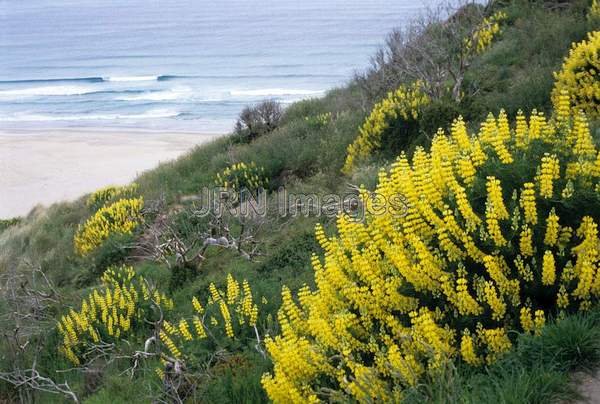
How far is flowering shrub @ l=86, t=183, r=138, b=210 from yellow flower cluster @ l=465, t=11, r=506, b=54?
900 cm

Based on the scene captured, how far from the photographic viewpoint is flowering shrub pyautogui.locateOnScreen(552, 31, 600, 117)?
7.90 m

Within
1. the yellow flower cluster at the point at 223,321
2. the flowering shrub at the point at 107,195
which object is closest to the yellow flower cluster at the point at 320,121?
the flowering shrub at the point at 107,195

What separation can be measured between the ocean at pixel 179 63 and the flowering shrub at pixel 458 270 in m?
15.6

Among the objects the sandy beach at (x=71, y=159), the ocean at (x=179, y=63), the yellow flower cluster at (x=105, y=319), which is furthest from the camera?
the ocean at (x=179, y=63)

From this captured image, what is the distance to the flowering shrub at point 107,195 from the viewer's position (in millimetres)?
16638

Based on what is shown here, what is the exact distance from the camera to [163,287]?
8547 millimetres

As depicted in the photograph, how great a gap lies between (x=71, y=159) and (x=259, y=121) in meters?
Result: 17.7

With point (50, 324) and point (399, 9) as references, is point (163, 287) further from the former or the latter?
point (399, 9)

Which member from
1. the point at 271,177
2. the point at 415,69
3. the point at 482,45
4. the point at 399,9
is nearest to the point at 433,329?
the point at 415,69

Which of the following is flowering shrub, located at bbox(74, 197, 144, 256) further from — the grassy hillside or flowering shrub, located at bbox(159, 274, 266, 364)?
flowering shrub, located at bbox(159, 274, 266, 364)

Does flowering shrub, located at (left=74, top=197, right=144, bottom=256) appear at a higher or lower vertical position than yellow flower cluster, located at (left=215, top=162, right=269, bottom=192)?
lower

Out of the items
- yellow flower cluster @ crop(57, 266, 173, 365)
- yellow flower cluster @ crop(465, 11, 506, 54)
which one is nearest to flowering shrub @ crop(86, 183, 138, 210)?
yellow flower cluster @ crop(57, 266, 173, 365)

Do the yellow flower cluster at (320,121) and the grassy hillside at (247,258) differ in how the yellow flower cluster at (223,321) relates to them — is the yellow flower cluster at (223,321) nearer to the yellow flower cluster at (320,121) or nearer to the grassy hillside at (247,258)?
the grassy hillside at (247,258)

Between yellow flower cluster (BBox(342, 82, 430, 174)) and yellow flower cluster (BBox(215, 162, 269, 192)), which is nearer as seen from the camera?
yellow flower cluster (BBox(342, 82, 430, 174))
